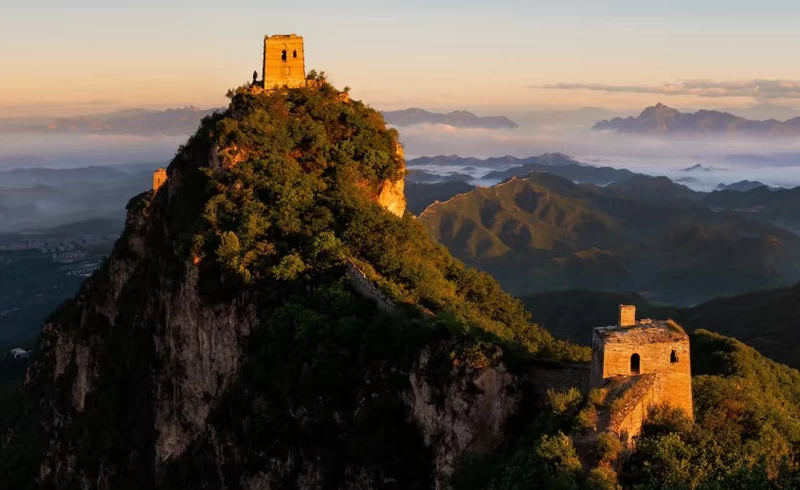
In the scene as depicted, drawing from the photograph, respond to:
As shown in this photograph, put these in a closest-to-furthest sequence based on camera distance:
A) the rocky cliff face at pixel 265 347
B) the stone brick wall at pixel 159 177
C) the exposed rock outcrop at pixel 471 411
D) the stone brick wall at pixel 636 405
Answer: the stone brick wall at pixel 636 405 < the exposed rock outcrop at pixel 471 411 < the rocky cliff face at pixel 265 347 < the stone brick wall at pixel 159 177

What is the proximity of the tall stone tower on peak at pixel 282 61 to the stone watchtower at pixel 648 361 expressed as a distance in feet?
93.1

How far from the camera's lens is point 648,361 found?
26484 mm

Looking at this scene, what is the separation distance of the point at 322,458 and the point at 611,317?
86882 millimetres

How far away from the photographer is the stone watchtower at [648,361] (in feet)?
86.2

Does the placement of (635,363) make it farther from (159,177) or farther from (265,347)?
(159,177)

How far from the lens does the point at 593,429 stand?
24.4 metres

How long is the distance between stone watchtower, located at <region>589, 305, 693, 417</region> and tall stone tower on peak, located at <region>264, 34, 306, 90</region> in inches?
1117

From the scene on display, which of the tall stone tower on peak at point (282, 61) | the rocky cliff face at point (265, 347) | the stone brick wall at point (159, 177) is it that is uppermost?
the tall stone tower on peak at point (282, 61)

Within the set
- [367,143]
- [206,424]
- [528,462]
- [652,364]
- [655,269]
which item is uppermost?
[367,143]

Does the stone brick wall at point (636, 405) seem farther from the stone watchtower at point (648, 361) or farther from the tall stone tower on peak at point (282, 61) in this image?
the tall stone tower on peak at point (282, 61)

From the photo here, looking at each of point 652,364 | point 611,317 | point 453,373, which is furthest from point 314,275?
point 611,317

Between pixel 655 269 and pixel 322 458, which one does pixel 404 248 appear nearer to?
pixel 322 458

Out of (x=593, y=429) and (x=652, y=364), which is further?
(x=652, y=364)

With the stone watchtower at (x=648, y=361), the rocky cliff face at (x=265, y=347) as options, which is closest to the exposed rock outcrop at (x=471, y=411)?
the rocky cliff face at (x=265, y=347)
